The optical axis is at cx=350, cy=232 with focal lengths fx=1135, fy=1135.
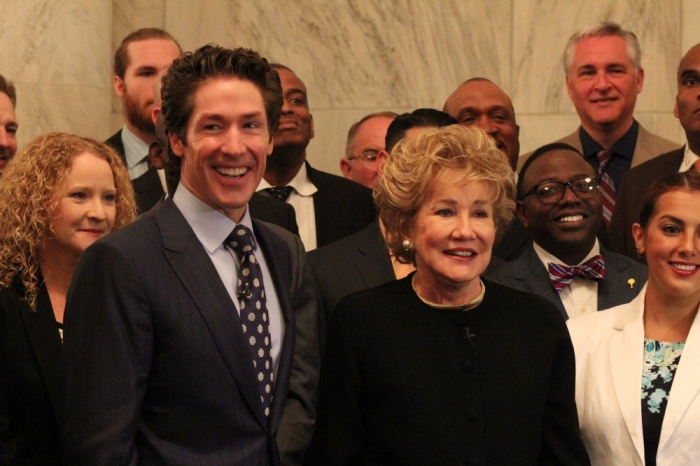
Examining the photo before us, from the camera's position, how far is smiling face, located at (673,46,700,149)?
5008 millimetres

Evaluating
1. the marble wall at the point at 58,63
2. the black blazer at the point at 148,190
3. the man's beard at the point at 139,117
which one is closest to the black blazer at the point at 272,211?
the black blazer at the point at 148,190

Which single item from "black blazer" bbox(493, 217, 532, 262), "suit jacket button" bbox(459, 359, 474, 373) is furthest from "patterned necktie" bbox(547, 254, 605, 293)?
"suit jacket button" bbox(459, 359, 474, 373)

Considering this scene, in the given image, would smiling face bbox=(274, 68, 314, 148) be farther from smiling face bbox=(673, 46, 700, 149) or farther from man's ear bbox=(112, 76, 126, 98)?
smiling face bbox=(673, 46, 700, 149)

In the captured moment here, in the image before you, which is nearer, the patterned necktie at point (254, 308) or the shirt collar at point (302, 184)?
the patterned necktie at point (254, 308)

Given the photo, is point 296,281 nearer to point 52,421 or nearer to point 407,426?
point 407,426

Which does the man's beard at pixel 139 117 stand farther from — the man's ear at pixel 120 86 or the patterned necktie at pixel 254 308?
the patterned necktie at pixel 254 308

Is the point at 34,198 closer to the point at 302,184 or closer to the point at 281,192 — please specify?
the point at 281,192

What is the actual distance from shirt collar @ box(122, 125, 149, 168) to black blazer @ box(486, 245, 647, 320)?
1985 millimetres

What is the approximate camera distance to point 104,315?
2.81 metres

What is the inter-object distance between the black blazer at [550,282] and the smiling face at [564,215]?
0.10 m

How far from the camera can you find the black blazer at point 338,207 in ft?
16.7

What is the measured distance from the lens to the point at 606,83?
560 centimetres

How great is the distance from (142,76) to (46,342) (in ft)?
7.78

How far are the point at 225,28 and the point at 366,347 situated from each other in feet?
15.3
